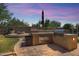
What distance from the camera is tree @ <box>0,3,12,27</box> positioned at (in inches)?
89.6

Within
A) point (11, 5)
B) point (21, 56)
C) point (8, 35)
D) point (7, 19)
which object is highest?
point (11, 5)

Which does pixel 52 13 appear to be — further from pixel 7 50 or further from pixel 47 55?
pixel 7 50

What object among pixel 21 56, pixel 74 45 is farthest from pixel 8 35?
pixel 74 45

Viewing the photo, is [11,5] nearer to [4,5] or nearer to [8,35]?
[4,5]

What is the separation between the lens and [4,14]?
2.29 meters

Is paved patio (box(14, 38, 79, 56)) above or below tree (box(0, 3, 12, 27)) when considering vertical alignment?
below

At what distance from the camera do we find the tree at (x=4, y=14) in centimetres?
228

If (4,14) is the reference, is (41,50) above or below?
below

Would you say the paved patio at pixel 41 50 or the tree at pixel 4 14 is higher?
the tree at pixel 4 14

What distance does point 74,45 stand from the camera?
2246 mm

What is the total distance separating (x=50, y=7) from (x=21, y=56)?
0.67 meters

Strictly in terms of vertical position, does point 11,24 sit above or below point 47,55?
above

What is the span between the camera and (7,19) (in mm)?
2287

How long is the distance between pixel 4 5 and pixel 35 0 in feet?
1.20
